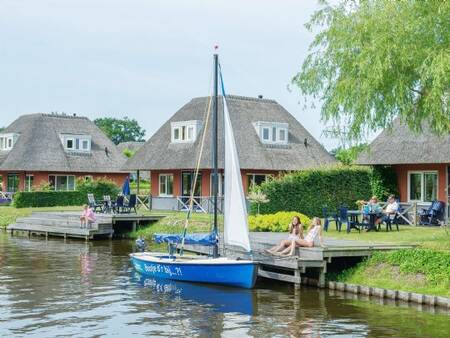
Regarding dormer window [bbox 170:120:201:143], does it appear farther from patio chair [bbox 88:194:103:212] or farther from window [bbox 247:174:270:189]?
patio chair [bbox 88:194:103:212]

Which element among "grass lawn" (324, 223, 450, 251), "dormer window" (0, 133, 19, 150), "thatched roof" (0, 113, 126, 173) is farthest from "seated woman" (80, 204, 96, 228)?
"dormer window" (0, 133, 19, 150)

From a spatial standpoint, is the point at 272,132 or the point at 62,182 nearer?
the point at 272,132

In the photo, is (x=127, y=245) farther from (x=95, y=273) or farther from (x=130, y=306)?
(x=130, y=306)

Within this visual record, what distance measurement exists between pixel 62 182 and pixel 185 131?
49.2 ft

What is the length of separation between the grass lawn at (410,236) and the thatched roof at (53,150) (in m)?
29.4

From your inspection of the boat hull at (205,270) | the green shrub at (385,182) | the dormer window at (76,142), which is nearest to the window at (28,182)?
the dormer window at (76,142)

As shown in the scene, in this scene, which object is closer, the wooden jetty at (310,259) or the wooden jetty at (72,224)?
the wooden jetty at (310,259)

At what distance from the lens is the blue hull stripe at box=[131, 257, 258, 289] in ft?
67.6

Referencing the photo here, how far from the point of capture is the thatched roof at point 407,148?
1300 inches

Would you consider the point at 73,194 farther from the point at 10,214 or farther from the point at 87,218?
the point at 87,218

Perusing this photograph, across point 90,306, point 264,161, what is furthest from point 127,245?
point 90,306

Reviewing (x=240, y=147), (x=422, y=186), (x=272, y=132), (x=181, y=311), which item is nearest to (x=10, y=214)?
(x=240, y=147)

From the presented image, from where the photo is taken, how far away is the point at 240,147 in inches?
1757

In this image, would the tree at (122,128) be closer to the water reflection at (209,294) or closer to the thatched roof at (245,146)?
the thatched roof at (245,146)
